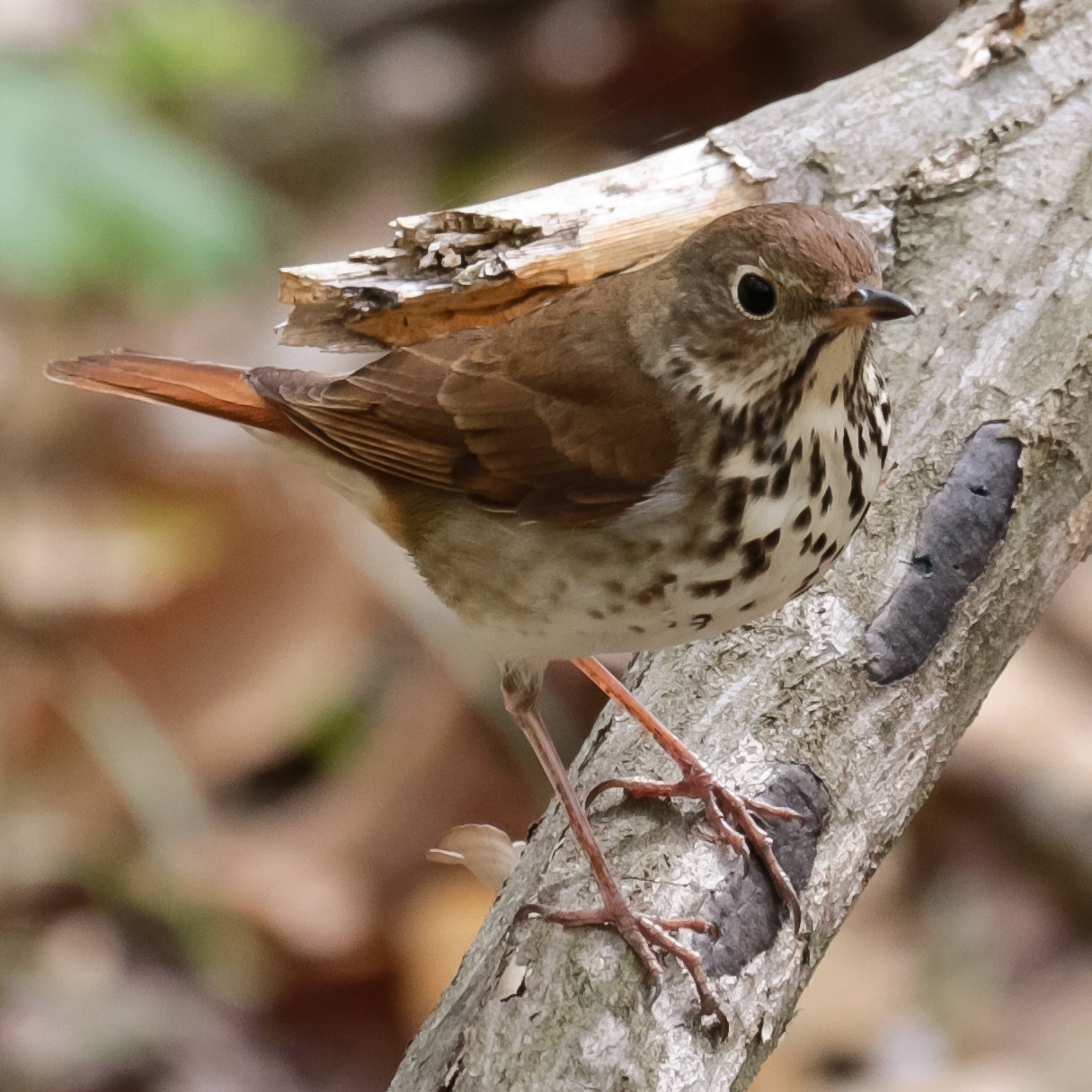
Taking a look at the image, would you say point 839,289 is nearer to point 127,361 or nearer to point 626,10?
point 127,361

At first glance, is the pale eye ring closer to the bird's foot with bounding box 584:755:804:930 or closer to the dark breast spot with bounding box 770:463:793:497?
the dark breast spot with bounding box 770:463:793:497

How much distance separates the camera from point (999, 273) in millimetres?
2520

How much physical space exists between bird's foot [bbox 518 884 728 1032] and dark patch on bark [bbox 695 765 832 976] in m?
0.03

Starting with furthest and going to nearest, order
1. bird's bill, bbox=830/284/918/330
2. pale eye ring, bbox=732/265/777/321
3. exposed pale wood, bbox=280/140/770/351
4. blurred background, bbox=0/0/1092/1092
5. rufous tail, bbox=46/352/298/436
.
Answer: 1. blurred background, bbox=0/0/1092/1092
2. rufous tail, bbox=46/352/298/436
3. exposed pale wood, bbox=280/140/770/351
4. pale eye ring, bbox=732/265/777/321
5. bird's bill, bbox=830/284/918/330

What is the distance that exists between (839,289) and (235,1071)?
2.26 m

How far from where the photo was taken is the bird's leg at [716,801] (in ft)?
6.73

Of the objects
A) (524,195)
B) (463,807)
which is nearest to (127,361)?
(524,195)

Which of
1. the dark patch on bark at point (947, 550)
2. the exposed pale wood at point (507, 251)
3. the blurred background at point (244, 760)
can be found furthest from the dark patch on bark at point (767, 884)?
the blurred background at point (244, 760)

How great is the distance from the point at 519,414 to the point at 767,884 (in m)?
0.70

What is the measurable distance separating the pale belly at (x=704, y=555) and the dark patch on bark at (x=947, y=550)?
16 centimetres

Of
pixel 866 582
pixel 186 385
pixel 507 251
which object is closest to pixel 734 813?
pixel 866 582

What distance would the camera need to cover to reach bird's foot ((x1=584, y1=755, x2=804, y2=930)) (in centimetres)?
205

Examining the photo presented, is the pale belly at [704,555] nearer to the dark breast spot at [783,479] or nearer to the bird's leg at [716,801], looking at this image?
the dark breast spot at [783,479]

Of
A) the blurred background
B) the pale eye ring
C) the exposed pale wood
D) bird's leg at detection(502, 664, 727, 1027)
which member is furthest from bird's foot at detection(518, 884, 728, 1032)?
the blurred background
